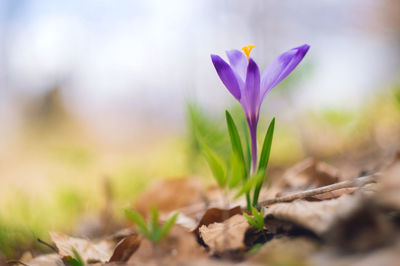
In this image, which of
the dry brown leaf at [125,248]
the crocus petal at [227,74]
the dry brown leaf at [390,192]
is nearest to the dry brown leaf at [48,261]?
the dry brown leaf at [125,248]

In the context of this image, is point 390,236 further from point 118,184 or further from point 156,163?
point 156,163

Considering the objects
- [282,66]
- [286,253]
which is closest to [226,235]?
[286,253]

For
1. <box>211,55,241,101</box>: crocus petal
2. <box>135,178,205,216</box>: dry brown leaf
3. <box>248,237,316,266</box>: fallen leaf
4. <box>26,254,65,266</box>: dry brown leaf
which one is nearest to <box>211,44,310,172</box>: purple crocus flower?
<box>211,55,241,101</box>: crocus petal

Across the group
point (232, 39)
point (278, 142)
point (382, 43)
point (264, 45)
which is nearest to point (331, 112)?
point (278, 142)

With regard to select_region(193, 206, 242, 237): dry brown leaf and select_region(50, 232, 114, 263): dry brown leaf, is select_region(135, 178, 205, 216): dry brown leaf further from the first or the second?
select_region(193, 206, 242, 237): dry brown leaf

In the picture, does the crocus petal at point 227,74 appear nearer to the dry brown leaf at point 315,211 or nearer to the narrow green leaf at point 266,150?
the narrow green leaf at point 266,150
